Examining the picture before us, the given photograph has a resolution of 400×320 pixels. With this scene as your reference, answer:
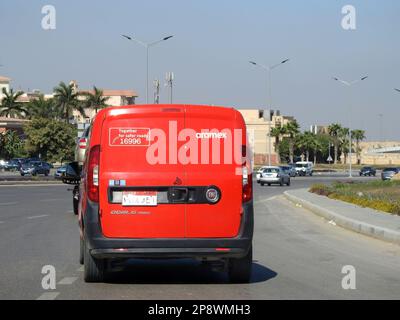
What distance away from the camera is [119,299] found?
9.17m

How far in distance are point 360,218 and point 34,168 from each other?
56.3 meters

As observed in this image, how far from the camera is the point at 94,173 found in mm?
9914

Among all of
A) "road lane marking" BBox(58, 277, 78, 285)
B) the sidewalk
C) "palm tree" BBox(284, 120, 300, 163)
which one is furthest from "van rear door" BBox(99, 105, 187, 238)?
"palm tree" BBox(284, 120, 300, 163)

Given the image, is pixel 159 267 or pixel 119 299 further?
pixel 159 267

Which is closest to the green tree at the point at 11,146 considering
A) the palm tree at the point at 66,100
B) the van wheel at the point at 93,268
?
the palm tree at the point at 66,100

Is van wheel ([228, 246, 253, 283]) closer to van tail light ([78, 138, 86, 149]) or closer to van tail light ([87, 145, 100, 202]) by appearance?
van tail light ([87, 145, 100, 202])

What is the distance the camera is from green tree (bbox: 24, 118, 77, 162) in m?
98.3

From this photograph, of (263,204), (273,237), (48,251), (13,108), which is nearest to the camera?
(48,251)

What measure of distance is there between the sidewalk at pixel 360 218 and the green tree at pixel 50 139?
72260 mm

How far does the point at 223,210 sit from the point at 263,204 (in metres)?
22.5

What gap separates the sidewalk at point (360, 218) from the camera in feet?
57.2

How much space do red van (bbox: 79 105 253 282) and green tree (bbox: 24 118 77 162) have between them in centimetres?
8921

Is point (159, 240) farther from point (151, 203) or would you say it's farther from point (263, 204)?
point (263, 204)
